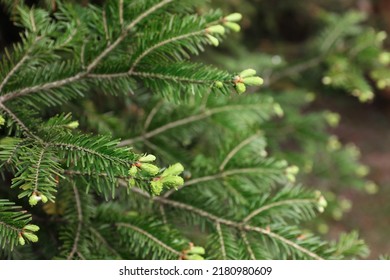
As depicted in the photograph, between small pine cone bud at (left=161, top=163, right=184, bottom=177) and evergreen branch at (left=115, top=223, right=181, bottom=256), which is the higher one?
small pine cone bud at (left=161, top=163, right=184, bottom=177)

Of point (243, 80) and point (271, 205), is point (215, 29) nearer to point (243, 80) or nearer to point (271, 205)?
point (243, 80)

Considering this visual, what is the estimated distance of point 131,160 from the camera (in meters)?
0.91

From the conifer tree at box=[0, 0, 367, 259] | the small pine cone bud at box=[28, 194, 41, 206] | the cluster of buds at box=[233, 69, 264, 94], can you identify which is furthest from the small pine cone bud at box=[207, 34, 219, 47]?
the small pine cone bud at box=[28, 194, 41, 206]

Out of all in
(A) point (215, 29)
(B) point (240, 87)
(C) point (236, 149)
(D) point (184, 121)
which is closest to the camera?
(B) point (240, 87)

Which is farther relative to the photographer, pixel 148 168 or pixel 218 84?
pixel 218 84

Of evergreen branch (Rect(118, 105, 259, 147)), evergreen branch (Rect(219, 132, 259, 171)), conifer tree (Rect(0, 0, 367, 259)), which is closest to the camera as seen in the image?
conifer tree (Rect(0, 0, 367, 259))

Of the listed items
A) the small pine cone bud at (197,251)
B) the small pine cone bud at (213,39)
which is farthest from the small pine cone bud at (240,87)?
the small pine cone bud at (197,251)

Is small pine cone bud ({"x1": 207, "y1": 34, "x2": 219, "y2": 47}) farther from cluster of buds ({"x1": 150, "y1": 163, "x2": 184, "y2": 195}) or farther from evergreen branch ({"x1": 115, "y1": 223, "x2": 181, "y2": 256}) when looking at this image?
evergreen branch ({"x1": 115, "y1": 223, "x2": 181, "y2": 256})

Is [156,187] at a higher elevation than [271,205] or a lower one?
lower

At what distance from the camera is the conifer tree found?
966 millimetres

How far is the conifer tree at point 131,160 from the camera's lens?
0.97 metres

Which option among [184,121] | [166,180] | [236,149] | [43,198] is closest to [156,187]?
[166,180]

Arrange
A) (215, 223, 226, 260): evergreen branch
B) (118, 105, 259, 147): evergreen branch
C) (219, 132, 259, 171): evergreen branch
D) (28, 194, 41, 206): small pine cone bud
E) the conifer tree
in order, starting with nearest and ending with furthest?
(28, 194, 41, 206): small pine cone bud → the conifer tree → (215, 223, 226, 260): evergreen branch → (219, 132, 259, 171): evergreen branch → (118, 105, 259, 147): evergreen branch
